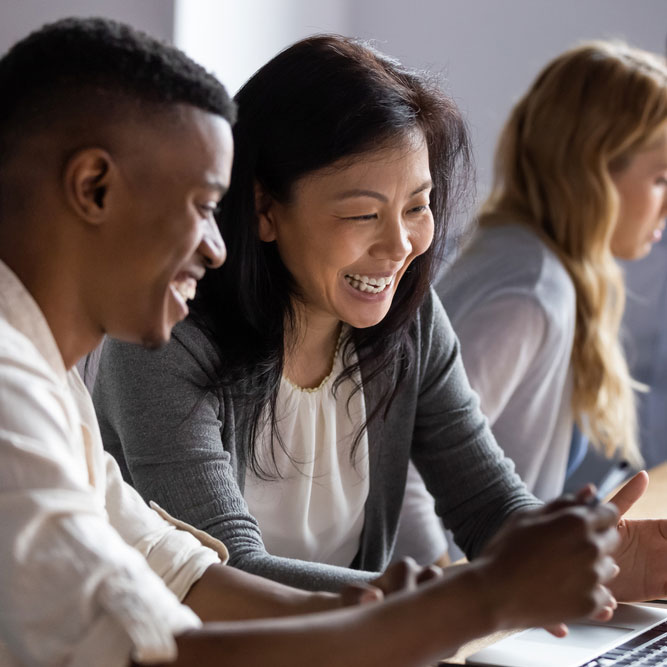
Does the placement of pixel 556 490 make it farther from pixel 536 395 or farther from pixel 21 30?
pixel 21 30

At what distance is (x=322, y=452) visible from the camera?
1.33 meters

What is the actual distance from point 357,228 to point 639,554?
1.51 feet

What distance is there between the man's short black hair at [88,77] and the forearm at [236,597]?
0.38m

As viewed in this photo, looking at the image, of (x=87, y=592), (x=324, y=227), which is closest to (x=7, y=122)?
(x=87, y=592)

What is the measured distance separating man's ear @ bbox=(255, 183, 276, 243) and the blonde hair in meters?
0.91

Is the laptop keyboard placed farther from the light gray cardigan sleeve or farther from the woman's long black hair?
the woman's long black hair

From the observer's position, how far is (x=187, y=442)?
1102mm

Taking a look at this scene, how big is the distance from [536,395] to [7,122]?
130 cm

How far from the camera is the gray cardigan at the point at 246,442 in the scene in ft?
3.53

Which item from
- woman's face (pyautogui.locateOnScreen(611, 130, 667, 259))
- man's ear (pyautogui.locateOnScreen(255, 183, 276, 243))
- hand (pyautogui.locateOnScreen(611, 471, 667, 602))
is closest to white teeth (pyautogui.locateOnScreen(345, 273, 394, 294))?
man's ear (pyautogui.locateOnScreen(255, 183, 276, 243))

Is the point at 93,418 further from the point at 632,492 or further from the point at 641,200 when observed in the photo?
the point at 641,200

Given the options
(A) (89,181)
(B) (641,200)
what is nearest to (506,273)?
(B) (641,200)

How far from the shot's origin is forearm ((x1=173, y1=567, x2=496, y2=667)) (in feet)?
1.83

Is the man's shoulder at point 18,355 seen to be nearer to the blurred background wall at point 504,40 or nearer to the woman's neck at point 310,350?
the woman's neck at point 310,350
